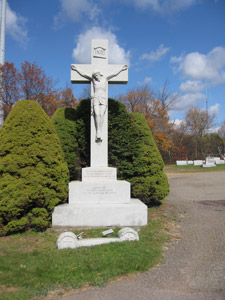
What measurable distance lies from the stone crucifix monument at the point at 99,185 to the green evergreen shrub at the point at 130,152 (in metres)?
1.04

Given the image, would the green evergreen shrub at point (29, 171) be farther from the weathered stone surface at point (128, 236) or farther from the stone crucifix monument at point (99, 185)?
the weathered stone surface at point (128, 236)

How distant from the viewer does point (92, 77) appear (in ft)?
18.2

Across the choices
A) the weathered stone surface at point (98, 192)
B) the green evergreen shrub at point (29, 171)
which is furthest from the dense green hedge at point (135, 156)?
the green evergreen shrub at point (29, 171)

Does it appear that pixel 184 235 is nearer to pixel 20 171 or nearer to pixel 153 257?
pixel 153 257

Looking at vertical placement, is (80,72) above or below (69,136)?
above

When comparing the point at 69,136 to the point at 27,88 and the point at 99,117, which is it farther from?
the point at 27,88

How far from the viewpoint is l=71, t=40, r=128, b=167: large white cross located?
17.9 ft

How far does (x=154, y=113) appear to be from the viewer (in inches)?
1228

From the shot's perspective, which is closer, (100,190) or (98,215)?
(98,215)

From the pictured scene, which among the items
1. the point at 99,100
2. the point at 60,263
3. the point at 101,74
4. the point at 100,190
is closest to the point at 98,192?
the point at 100,190

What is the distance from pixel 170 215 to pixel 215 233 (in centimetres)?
155

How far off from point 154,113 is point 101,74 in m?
26.7

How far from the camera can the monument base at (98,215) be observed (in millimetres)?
4641

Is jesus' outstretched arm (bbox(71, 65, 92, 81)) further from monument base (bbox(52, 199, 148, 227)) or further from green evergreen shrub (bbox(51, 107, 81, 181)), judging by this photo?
monument base (bbox(52, 199, 148, 227))
